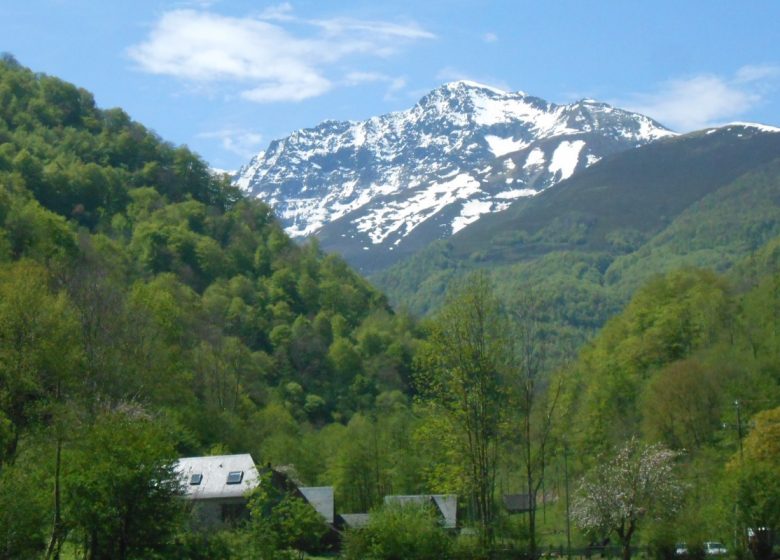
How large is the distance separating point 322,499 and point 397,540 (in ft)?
90.4

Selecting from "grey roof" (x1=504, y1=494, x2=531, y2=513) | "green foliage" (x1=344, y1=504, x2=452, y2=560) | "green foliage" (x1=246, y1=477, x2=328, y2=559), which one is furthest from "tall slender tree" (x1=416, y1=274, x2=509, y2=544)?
"grey roof" (x1=504, y1=494, x2=531, y2=513)

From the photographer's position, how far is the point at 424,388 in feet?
176

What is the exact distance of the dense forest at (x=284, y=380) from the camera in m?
44.5

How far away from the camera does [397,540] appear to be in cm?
4791

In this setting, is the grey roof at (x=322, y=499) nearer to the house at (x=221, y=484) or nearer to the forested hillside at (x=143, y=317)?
the forested hillside at (x=143, y=317)

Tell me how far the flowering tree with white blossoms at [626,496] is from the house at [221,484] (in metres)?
19.2

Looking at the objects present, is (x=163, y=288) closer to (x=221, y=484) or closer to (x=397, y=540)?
(x=221, y=484)

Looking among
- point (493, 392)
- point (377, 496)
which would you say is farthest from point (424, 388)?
point (377, 496)

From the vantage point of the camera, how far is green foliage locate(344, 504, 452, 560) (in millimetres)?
47906

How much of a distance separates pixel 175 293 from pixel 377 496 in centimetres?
3544

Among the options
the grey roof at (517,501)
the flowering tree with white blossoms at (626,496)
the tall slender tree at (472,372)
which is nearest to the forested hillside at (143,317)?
the tall slender tree at (472,372)

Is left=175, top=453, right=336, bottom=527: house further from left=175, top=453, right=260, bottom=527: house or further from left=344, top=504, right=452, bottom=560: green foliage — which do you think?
left=344, top=504, right=452, bottom=560: green foliage

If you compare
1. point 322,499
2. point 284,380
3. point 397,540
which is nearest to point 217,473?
point 322,499

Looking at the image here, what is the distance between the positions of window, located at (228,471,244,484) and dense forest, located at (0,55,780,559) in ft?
16.3
